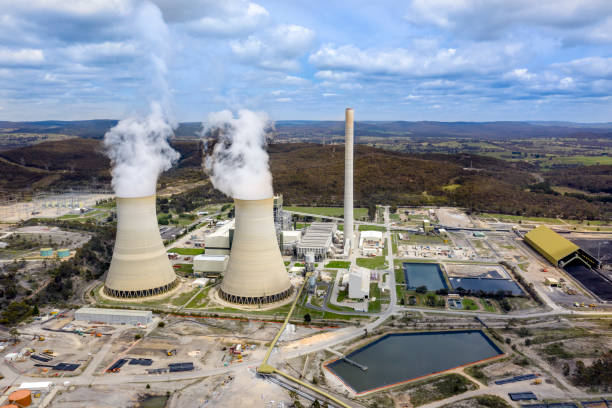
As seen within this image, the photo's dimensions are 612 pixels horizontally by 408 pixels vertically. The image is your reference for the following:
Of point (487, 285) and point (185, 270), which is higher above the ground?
point (185, 270)

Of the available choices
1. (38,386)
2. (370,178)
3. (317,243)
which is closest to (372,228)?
(317,243)

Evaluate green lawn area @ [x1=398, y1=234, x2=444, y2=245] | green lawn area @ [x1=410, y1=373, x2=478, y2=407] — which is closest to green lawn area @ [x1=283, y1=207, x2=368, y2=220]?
green lawn area @ [x1=398, y1=234, x2=444, y2=245]

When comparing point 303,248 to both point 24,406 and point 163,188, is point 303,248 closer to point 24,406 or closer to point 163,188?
point 24,406

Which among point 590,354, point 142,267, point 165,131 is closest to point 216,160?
point 165,131

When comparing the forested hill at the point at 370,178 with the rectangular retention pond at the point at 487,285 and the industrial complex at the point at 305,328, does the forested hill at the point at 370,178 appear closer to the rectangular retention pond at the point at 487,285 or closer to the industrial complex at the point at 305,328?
the industrial complex at the point at 305,328

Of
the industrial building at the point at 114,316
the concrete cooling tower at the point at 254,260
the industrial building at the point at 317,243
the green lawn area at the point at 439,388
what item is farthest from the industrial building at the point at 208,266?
the green lawn area at the point at 439,388

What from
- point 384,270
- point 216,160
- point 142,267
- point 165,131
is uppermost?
point 165,131

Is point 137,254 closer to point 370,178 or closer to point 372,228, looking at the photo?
point 372,228
